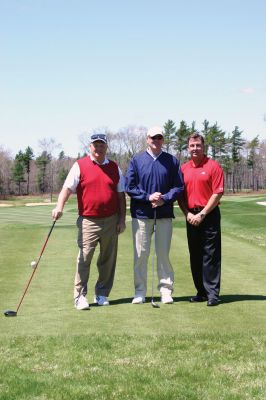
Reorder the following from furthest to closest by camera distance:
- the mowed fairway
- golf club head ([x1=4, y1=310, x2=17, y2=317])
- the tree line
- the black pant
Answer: the tree line
the black pant
golf club head ([x1=4, y1=310, x2=17, y2=317])
the mowed fairway

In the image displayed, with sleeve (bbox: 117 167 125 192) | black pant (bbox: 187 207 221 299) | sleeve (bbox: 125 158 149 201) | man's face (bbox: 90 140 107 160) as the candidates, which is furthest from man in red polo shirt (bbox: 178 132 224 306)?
man's face (bbox: 90 140 107 160)

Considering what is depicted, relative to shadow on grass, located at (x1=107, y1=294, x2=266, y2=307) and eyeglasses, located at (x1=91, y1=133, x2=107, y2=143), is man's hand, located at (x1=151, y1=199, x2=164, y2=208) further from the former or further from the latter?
shadow on grass, located at (x1=107, y1=294, x2=266, y2=307)

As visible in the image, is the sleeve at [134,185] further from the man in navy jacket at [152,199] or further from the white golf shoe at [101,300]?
the white golf shoe at [101,300]

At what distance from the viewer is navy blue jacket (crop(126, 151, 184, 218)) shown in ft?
23.5

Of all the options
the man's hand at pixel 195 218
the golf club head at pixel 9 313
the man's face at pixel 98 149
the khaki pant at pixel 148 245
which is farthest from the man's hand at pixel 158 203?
the golf club head at pixel 9 313

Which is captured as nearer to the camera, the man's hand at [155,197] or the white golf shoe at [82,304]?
the white golf shoe at [82,304]

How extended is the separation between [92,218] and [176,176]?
1.14 m

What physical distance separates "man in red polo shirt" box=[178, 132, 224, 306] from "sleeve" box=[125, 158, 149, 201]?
0.58 m

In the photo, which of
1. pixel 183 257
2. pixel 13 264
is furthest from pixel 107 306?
pixel 183 257

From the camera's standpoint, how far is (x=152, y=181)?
720cm

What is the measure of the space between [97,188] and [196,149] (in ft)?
4.23

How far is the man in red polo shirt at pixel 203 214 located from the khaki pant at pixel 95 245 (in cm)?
97

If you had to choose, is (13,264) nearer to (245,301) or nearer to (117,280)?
(117,280)

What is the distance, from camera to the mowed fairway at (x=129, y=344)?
4.21 m
